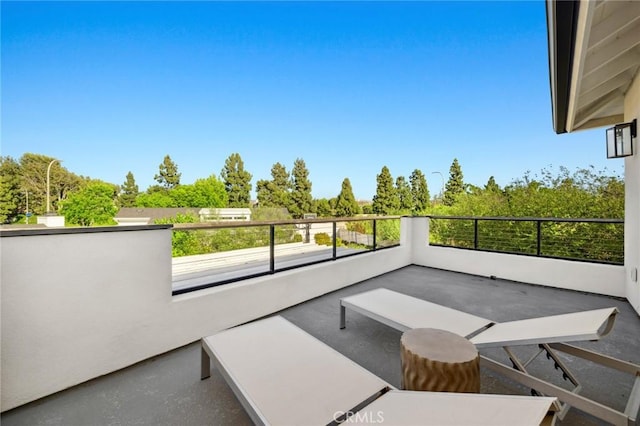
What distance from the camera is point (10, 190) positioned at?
84.1 ft

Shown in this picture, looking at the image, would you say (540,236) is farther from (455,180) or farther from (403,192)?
(403,192)

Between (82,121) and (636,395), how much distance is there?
4798cm

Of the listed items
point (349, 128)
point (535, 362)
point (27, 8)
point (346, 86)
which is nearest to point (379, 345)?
point (535, 362)

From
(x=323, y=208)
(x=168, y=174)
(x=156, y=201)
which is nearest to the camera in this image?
(x=323, y=208)

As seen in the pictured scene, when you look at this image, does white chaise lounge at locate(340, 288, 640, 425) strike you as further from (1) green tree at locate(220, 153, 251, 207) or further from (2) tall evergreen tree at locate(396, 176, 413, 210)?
(1) green tree at locate(220, 153, 251, 207)

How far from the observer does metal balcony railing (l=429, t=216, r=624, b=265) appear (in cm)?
475

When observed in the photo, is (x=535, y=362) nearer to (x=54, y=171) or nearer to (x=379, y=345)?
(x=379, y=345)

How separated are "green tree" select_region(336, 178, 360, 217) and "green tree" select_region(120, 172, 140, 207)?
118 ft

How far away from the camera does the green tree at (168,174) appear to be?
1829 inches

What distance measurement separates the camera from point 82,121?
35312mm

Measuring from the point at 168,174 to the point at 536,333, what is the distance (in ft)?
174

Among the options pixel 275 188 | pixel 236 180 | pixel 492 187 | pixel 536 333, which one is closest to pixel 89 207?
pixel 236 180

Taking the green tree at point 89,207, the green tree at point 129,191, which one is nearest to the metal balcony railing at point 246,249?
the green tree at point 89,207

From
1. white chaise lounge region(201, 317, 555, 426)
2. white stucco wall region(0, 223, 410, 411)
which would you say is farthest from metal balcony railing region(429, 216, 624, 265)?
white stucco wall region(0, 223, 410, 411)
